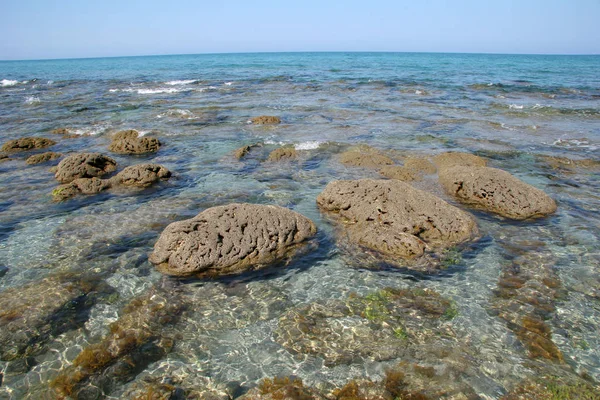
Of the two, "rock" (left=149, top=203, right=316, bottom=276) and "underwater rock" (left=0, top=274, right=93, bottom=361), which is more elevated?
"rock" (left=149, top=203, right=316, bottom=276)

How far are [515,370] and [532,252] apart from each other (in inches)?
132

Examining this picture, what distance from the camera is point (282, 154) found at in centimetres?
1384

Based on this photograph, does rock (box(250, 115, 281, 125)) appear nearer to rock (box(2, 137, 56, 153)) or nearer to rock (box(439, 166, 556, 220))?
rock (box(2, 137, 56, 153))

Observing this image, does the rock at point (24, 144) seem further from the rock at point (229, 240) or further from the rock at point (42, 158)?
the rock at point (229, 240)

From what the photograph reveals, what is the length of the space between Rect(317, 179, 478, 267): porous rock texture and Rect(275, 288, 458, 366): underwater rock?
1.27 m

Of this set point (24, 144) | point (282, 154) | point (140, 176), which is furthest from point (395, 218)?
point (24, 144)

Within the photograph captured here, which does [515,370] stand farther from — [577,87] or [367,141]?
[577,87]

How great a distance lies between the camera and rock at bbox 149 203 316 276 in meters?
6.83

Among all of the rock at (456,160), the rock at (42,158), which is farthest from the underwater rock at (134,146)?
the rock at (456,160)

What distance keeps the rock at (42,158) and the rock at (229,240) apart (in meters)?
8.99

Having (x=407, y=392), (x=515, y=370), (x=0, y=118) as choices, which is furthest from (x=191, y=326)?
(x=0, y=118)

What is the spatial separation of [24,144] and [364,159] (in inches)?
531

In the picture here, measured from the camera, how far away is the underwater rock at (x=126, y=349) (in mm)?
4633

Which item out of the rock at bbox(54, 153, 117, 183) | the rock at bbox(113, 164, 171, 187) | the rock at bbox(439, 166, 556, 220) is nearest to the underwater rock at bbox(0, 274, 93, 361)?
the rock at bbox(113, 164, 171, 187)
